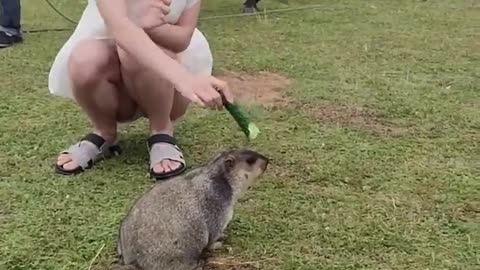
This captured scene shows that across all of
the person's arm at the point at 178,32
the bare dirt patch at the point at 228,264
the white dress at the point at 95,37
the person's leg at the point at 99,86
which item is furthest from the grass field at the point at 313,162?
the person's arm at the point at 178,32

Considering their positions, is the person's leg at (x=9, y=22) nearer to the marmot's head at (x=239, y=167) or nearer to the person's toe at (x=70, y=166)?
the person's toe at (x=70, y=166)

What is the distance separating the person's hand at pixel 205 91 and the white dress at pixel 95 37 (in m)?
0.62

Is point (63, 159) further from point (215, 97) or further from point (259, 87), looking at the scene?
point (259, 87)

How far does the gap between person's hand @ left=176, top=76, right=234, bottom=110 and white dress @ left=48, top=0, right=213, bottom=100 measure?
2.02 feet

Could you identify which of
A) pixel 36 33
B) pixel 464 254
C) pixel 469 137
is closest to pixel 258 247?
pixel 464 254

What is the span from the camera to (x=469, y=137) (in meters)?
2.82

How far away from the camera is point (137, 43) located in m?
1.95

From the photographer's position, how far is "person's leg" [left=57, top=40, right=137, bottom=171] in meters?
2.41

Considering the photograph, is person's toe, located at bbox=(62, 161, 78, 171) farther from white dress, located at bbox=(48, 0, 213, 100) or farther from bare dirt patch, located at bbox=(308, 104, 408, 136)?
bare dirt patch, located at bbox=(308, 104, 408, 136)

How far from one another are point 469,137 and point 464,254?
945 millimetres

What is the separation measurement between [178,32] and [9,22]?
2081mm

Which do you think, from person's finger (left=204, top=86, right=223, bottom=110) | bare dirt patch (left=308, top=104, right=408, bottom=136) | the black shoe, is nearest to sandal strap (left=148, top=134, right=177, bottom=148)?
bare dirt patch (left=308, top=104, right=408, bottom=136)

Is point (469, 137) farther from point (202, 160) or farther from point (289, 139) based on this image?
point (202, 160)

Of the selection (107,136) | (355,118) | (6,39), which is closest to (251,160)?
(107,136)
